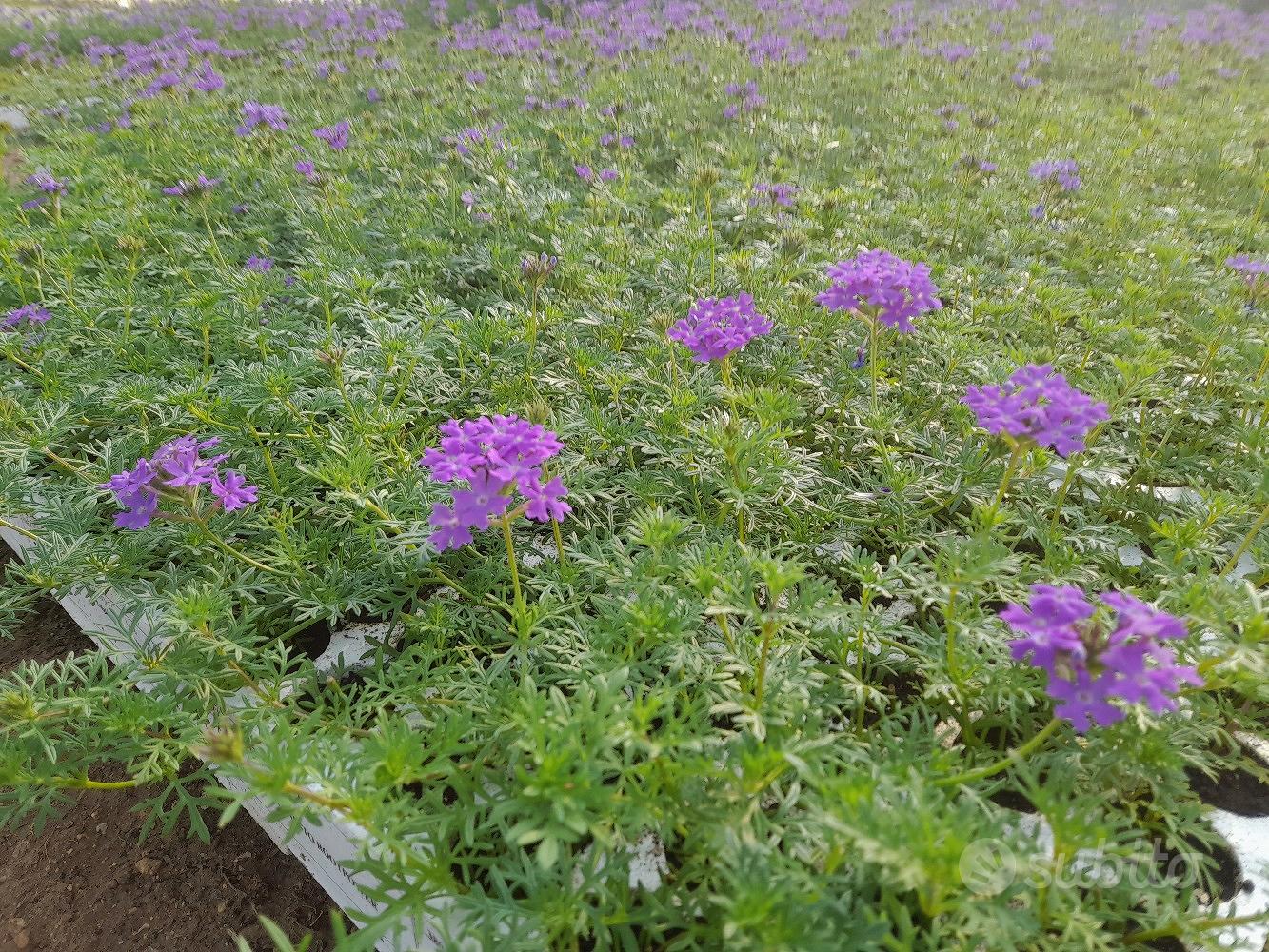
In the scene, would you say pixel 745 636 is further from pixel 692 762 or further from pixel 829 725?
pixel 692 762

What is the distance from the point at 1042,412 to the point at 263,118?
5923mm

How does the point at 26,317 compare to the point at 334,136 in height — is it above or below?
below

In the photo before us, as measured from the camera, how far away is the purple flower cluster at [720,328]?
2.20 meters

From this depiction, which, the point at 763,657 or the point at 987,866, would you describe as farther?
the point at 763,657

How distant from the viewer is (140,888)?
6.28 feet

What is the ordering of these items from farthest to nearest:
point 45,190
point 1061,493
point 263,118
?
point 263,118, point 45,190, point 1061,493

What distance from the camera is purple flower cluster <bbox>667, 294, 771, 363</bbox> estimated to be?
2199 mm

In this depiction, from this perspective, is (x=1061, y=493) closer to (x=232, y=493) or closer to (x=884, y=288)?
(x=884, y=288)

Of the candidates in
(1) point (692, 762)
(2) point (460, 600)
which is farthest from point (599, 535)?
(1) point (692, 762)

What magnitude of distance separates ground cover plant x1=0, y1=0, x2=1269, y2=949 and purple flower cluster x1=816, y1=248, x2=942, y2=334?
2 centimetres

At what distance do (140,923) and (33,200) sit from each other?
4.50 meters

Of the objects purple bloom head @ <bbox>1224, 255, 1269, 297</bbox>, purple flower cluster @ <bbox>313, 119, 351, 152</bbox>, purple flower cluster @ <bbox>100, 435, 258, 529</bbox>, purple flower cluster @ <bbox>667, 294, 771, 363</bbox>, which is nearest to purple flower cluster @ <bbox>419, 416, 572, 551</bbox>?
purple flower cluster @ <bbox>100, 435, 258, 529</bbox>

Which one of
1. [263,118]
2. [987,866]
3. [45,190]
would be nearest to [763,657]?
[987,866]

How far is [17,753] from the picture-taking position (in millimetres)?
1560
